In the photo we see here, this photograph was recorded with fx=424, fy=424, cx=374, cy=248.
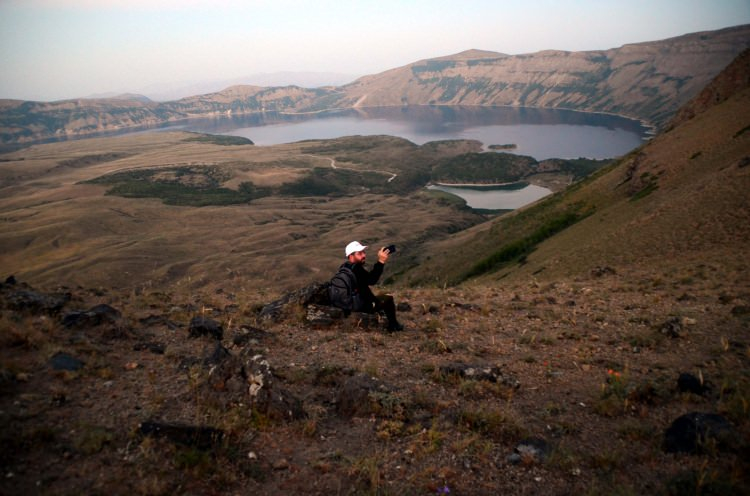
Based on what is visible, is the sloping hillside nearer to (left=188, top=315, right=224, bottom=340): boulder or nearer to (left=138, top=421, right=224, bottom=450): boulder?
(left=188, top=315, right=224, bottom=340): boulder

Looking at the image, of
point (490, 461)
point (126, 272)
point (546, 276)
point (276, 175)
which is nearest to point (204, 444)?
point (490, 461)

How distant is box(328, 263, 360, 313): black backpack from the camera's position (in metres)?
10.5

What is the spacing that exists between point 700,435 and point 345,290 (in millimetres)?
7295

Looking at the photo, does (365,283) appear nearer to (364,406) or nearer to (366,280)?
(366,280)

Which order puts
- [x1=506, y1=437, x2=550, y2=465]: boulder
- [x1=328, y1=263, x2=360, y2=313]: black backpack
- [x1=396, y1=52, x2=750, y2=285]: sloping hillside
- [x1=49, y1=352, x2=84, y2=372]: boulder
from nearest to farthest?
[x1=506, y1=437, x2=550, y2=465]: boulder → [x1=49, y1=352, x2=84, y2=372]: boulder → [x1=328, y1=263, x2=360, y2=313]: black backpack → [x1=396, y1=52, x2=750, y2=285]: sloping hillside

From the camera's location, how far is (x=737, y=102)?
44062 mm

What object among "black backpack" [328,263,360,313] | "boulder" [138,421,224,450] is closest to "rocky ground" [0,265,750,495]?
"boulder" [138,421,224,450]

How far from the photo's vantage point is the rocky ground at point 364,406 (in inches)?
211

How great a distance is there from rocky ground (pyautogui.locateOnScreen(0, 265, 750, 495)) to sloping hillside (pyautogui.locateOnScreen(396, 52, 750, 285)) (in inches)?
500

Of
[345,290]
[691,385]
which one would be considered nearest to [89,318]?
[345,290]

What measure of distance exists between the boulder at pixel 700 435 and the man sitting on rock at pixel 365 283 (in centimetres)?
590

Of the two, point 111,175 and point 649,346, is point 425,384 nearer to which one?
point 649,346

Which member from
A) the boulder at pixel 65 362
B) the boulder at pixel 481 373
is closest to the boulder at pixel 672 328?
the boulder at pixel 481 373

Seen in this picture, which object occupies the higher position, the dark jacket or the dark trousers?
the dark jacket
